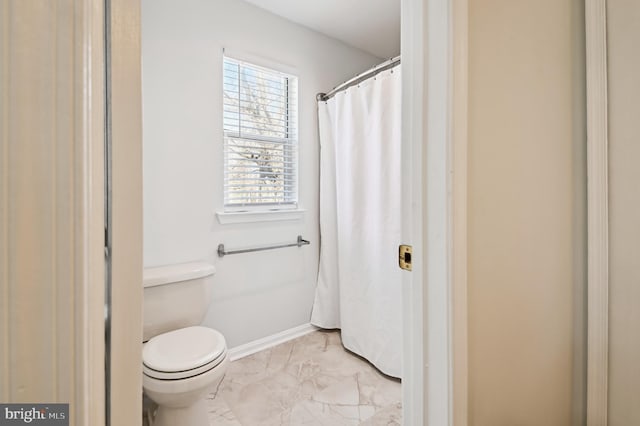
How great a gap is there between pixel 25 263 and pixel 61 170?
9 cm

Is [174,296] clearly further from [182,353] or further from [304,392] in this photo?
[304,392]

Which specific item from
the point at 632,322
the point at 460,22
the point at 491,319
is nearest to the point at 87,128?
the point at 460,22

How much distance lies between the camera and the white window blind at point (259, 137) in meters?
2.01

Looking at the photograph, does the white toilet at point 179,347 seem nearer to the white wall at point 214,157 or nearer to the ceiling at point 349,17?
the white wall at point 214,157

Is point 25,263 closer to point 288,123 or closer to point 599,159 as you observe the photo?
point 599,159

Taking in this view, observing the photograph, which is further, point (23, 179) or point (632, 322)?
point (632, 322)

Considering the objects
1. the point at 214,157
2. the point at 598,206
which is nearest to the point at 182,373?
the point at 214,157

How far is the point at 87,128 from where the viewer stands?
28 cm

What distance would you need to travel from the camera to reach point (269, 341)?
2191 mm

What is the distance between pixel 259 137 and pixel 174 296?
1192 millimetres

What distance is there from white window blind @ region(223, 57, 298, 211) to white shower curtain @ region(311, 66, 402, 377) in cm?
27

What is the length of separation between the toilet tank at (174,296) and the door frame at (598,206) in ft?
5.68
